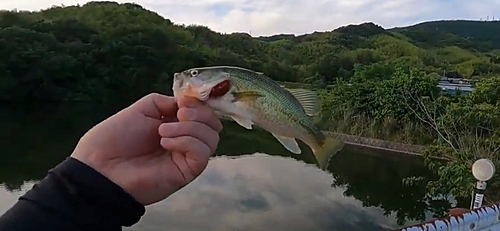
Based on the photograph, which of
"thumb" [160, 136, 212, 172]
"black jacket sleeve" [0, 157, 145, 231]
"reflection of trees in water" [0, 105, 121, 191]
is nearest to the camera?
"black jacket sleeve" [0, 157, 145, 231]

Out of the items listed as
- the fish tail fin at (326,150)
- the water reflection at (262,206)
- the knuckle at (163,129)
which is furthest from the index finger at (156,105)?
the water reflection at (262,206)

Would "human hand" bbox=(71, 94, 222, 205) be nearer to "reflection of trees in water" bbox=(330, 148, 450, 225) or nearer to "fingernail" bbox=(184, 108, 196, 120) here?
"fingernail" bbox=(184, 108, 196, 120)

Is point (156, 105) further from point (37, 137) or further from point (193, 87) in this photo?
point (37, 137)

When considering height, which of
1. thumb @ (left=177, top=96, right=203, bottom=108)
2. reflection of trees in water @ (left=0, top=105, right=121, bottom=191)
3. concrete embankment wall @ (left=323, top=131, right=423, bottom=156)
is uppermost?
thumb @ (left=177, top=96, right=203, bottom=108)

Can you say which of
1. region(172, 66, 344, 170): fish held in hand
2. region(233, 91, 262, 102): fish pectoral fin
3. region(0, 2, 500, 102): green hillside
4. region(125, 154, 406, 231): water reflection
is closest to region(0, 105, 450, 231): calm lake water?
region(125, 154, 406, 231): water reflection

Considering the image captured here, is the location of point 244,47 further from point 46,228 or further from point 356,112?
point 46,228

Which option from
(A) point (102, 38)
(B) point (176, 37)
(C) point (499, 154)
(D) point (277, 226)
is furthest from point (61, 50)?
Result: (C) point (499, 154)

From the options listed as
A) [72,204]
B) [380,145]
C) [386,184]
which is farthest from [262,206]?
[72,204]

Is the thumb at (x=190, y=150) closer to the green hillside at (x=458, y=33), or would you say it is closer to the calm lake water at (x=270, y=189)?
the calm lake water at (x=270, y=189)

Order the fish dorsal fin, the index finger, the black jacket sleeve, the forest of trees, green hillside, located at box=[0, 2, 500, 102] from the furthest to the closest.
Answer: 1. green hillside, located at box=[0, 2, 500, 102]
2. the forest of trees
3. the fish dorsal fin
4. the index finger
5. the black jacket sleeve
